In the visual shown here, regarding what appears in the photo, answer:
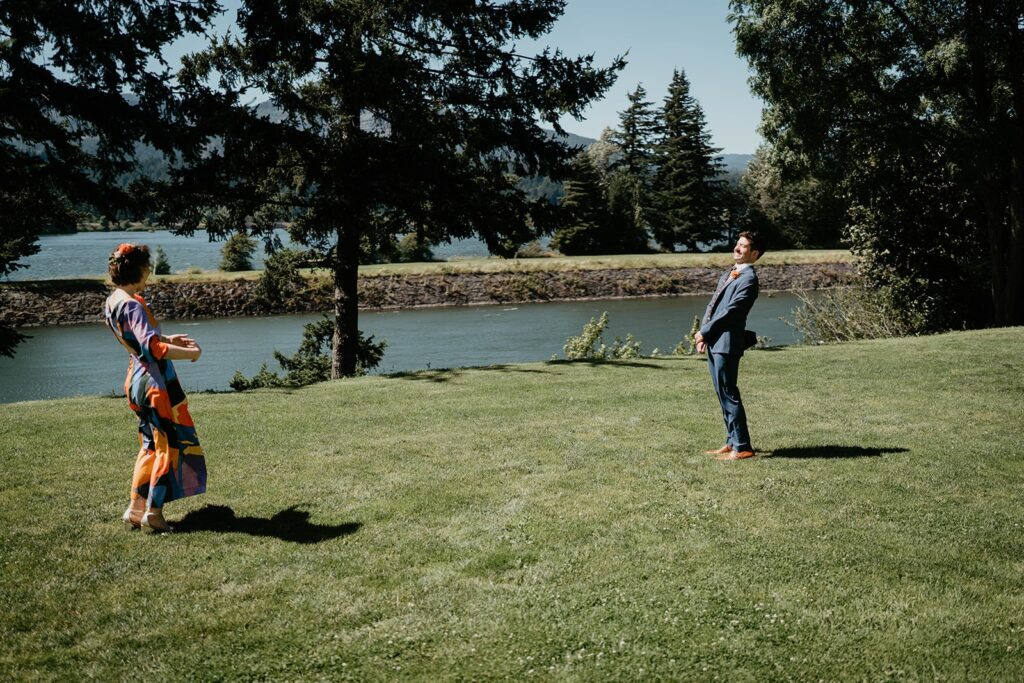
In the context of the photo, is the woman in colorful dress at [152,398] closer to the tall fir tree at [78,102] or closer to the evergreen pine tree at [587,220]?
the tall fir tree at [78,102]

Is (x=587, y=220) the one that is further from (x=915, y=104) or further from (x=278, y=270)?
(x=278, y=270)

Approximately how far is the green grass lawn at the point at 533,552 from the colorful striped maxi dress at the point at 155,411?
396 millimetres

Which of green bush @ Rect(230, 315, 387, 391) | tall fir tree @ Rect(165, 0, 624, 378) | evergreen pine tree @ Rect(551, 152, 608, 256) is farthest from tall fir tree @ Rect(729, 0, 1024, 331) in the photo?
evergreen pine tree @ Rect(551, 152, 608, 256)

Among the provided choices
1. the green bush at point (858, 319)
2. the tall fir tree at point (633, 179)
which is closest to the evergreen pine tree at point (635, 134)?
the tall fir tree at point (633, 179)

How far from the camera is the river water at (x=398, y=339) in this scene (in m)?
23.2

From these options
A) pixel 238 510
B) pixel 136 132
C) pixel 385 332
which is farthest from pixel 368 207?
pixel 385 332

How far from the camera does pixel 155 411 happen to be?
18.8ft

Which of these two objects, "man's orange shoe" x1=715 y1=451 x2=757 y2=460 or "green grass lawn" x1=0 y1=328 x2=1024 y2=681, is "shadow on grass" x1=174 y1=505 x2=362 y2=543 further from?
"man's orange shoe" x1=715 y1=451 x2=757 y2=460

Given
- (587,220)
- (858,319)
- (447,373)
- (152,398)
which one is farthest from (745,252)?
(587,220)

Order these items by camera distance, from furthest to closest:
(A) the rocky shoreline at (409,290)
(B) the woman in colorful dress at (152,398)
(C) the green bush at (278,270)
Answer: (A) the rocky shoreline at (409,290) < (C) the green bush at (278,270) < (B) the woman in colorful dress at (152,398)

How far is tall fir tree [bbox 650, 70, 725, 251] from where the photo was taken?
68.9 metres

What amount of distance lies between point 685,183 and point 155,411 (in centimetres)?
6839

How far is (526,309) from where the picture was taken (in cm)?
4091

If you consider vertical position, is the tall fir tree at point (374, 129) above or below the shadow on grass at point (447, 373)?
above
